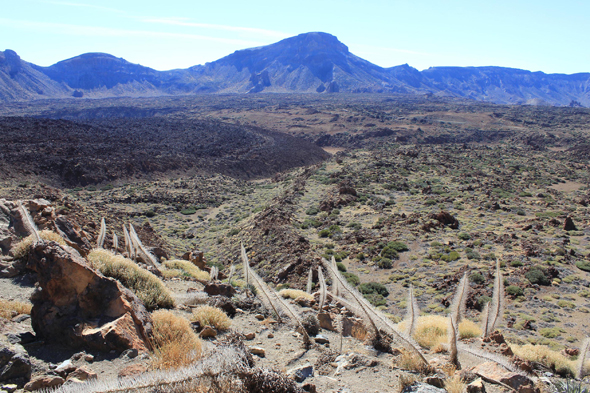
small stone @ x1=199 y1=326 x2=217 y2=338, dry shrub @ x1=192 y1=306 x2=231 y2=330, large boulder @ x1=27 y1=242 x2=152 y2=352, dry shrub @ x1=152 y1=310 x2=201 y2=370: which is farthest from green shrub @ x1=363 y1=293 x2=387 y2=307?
large boulder @ x1=27 y1=242 x2=152 y2=352

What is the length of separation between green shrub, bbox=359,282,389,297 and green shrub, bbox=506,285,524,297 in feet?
14.0

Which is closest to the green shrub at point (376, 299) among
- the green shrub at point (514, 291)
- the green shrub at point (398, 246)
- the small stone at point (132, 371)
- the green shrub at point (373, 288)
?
the green shrub at point (373, 288)

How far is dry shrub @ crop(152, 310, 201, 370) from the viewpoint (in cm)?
416

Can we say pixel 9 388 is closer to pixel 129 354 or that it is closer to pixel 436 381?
pixel 129 354

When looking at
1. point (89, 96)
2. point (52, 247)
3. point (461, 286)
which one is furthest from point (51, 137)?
point (89, 96)

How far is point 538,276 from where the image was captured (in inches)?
536

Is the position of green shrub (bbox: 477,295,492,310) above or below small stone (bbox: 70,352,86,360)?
below

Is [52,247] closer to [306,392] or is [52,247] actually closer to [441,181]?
[306,392]

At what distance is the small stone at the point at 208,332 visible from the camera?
563cm

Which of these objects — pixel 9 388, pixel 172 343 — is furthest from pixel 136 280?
pixel 9 388

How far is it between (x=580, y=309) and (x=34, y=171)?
42535 mm

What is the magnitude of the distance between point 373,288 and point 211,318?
9446mm

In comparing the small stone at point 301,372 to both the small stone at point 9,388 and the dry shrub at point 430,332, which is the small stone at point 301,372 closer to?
the dry shrub at point 430,332

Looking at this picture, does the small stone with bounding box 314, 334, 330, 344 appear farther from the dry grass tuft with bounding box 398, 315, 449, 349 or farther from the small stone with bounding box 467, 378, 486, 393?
the small stone with bounding box 467, 378, 486, 393
